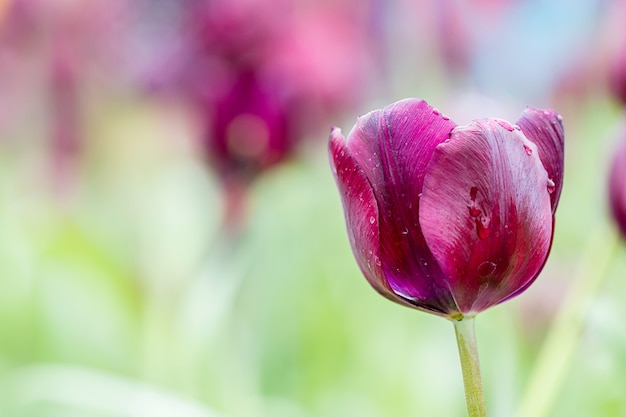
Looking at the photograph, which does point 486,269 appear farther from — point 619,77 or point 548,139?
point 619,77

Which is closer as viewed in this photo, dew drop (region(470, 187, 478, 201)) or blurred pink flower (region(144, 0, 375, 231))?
dew drop (region(470, 187, 478, 201))

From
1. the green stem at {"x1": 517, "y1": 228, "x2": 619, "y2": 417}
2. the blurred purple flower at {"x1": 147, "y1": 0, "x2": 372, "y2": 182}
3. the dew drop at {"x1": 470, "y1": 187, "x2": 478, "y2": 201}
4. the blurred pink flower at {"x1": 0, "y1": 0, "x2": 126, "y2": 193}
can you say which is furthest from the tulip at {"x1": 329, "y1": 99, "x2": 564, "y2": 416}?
the blurred pink flower at {"x1": 0, "y1": 0, "x2": 126, "y2": 193}

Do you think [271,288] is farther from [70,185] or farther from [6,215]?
[6,215]

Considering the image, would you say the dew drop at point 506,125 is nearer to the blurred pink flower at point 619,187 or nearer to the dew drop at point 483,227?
the dew drop at point 483,227

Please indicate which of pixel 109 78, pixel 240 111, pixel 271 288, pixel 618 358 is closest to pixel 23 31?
pixel 109 78

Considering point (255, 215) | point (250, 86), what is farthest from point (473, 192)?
point (255, 215)

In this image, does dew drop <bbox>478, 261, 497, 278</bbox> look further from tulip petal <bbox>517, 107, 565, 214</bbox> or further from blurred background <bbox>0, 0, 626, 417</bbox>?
blurred background <bbox>0, 0, 626, 417</bbox>
